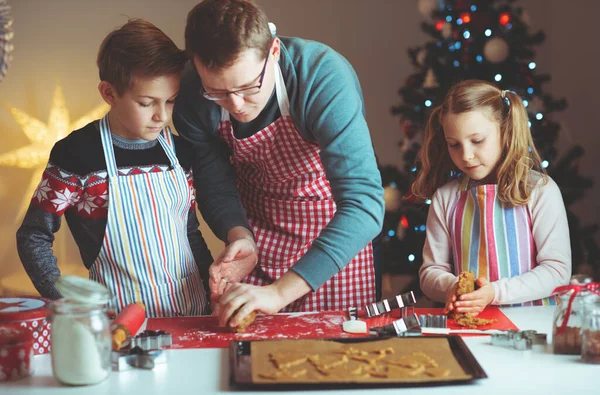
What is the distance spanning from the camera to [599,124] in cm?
376

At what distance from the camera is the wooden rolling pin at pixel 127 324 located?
1342mm

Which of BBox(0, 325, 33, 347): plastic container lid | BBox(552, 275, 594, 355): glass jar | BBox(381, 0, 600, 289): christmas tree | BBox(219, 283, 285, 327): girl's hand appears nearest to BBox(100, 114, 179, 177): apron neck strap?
BBox(219, 283, 285, 327): girl's hand

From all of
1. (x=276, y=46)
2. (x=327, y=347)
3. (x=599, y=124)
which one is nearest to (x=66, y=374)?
(x=327, y=347)

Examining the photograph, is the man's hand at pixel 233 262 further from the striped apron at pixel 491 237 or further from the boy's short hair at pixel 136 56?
the striped apron at pixel 491 237

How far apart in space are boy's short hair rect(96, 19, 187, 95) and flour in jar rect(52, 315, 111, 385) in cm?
72

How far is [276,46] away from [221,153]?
1.41 feet

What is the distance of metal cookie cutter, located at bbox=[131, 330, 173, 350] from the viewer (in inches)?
53.4

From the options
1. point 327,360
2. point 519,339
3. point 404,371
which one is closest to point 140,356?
point 327,360

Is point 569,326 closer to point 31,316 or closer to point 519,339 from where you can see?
point 519,339

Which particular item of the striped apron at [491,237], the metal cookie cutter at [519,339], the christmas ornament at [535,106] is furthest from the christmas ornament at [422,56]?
the metal cookie cutter at [519,339]

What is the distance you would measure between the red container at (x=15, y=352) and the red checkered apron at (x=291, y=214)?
2.70ft

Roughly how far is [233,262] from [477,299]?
1.97ft

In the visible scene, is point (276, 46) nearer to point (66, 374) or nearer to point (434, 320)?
point (434, 320)

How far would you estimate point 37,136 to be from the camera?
445cm
